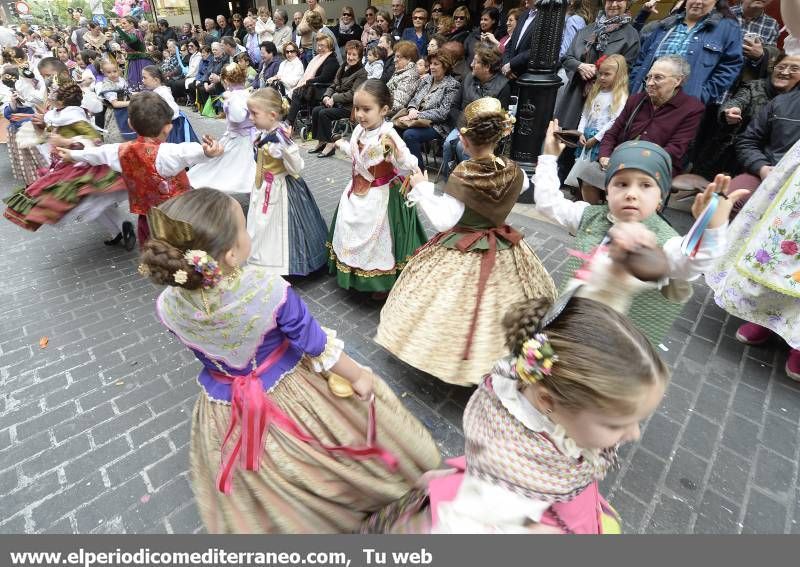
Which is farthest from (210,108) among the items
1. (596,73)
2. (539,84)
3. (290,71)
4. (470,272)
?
(470,272)

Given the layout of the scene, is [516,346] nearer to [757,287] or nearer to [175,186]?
[757,287]

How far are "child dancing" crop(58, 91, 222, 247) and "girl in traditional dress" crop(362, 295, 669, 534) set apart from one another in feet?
9.49

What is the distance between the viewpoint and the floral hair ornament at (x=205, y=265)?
1308 mm

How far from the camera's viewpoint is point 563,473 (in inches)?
43.6

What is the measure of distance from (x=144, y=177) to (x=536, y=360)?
12.1 feet

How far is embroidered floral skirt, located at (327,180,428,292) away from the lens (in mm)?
3426

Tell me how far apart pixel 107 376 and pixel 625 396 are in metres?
3.08

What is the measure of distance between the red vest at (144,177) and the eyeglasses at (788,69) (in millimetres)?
5222

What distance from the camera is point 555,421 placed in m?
1.13

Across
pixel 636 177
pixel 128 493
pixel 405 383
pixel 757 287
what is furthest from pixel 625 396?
pixel 757 287

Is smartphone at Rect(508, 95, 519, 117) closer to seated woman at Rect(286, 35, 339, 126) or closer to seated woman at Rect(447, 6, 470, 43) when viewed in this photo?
seated woman at Rect(447, 6, 470, 43)

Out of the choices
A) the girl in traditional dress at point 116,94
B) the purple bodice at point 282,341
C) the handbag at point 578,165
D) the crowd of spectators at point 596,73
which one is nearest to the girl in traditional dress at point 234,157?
the crowd of spectators at point 596,73

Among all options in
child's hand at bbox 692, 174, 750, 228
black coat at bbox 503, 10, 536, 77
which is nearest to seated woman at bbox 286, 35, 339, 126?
black coat at bbox 503, 10, 536, 77

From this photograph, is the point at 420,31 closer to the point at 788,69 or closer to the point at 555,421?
the point at 788,69
